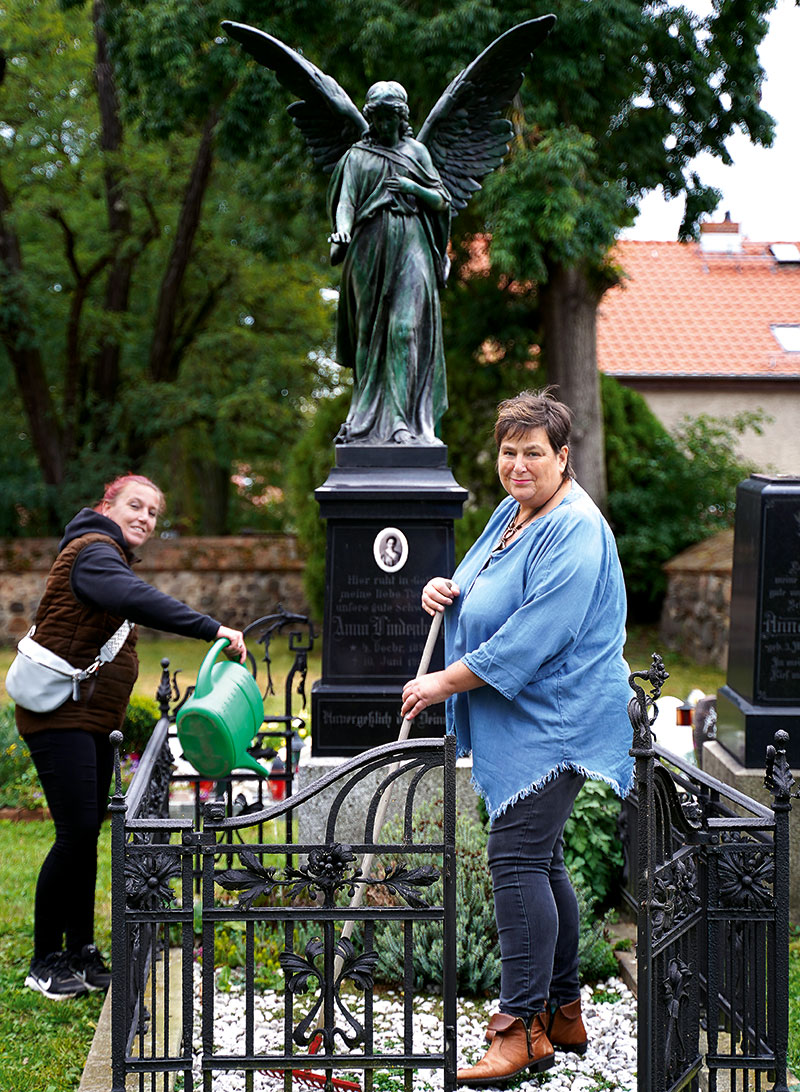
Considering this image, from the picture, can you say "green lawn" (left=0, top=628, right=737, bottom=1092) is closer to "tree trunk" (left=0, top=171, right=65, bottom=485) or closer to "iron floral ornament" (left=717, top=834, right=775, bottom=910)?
"iron floral ornament" (left=717, top=834, right=775, bottom=910)

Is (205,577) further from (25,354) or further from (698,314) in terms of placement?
(698,314)

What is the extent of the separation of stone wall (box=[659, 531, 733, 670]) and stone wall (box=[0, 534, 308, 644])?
5.04 metres

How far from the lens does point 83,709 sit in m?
3.60

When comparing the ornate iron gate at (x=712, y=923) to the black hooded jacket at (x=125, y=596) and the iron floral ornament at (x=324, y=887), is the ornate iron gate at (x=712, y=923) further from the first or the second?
the black hooded jacket at (x=125, y=596)

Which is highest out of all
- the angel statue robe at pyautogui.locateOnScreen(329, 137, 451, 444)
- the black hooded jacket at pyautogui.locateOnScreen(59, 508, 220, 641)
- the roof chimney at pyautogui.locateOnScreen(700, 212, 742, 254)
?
the roof chimney at pyautogui.locateOnScreen(700, 212, 742, 254)

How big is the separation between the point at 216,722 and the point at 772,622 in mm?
2316

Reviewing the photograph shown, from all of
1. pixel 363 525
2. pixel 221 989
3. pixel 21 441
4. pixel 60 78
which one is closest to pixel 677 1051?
pixel 221 989

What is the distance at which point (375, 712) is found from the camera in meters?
4.71

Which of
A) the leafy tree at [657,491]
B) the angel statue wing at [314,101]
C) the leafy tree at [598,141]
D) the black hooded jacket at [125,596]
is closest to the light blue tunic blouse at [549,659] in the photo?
the black hooded jacket at [125,596]

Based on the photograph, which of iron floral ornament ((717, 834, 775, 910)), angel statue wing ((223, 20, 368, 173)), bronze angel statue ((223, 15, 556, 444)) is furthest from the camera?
angel statue wing ((223, 20, 368, 173))

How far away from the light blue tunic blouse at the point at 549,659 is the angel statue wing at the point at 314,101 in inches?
122

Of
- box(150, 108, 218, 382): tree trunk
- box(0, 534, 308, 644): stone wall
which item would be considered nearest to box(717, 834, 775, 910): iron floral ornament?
box(0, 534, 308, 644): stone wall

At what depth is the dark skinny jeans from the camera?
9.21 ft

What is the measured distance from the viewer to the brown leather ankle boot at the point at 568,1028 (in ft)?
Result: 10.3
